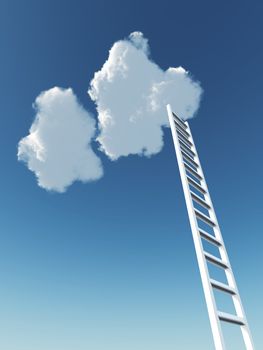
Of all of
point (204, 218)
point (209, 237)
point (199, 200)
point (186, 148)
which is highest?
point (186, 148)

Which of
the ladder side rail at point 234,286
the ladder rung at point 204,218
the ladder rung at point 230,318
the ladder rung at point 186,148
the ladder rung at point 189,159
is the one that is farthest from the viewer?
the ladder rung at point 186,148

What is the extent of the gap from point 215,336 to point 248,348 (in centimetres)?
64

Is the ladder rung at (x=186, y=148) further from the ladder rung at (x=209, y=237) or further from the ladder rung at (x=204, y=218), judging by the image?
the ladder rung at (x=209, y=237)

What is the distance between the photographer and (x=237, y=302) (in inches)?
102

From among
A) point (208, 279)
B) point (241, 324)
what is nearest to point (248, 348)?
point (241, 324)

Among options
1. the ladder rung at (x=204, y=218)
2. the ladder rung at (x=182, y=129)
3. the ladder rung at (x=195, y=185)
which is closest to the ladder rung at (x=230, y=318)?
the ladder rung at (x=204, y=218)

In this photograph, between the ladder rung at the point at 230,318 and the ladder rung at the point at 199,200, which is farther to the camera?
the ladder rung at the point at 199,200

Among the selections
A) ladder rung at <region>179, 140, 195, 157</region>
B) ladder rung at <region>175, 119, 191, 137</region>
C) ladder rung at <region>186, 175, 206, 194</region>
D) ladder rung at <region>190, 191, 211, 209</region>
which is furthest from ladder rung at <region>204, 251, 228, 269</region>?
ladder rung at <region>175, 119, 191, 137</region>

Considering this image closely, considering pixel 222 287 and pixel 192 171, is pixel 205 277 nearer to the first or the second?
pixel 222 287

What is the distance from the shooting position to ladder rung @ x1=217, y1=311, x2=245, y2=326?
7.19 ft

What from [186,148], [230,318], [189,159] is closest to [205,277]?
[230,318]

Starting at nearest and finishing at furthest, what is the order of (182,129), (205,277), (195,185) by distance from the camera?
(205,277), (195,185), (182,129)

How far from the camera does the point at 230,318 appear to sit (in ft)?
7.54

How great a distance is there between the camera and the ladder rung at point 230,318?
219cm
